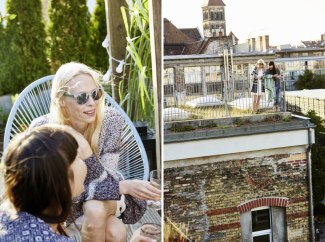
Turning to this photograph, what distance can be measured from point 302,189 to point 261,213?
16 centimetres

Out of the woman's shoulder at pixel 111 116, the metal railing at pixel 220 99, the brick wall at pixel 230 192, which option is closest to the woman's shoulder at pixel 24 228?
the woman's shoulder at pixel 111 116

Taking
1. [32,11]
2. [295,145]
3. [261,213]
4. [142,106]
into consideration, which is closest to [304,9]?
[295,145]

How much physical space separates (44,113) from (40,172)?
294 mm

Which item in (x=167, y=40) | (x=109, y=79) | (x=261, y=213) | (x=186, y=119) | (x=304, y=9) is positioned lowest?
(x=261, y=213)

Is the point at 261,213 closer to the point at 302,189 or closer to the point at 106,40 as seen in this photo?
the point at 302,189

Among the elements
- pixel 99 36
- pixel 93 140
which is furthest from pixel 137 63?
pixel 93 140

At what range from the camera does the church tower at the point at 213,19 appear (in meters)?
1.49

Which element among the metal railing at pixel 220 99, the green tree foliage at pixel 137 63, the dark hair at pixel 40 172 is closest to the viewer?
the dark hair at pixel 40 172

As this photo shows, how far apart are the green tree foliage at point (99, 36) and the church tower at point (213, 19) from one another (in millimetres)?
352

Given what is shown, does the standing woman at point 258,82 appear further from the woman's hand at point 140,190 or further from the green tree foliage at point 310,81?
the woman's hand at point 140,190

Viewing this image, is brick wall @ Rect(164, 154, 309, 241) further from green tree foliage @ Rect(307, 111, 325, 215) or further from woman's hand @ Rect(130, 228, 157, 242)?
woman's hand @ Rect(130, 228, 157, 242)

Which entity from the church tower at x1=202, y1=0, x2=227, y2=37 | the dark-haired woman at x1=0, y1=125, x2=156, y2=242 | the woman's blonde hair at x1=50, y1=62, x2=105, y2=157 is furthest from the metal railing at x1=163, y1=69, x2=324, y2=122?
the dark-haired woman at x1=0, y1=125, x2=156, y2=242

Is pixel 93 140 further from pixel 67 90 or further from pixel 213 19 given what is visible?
pixel 213 19

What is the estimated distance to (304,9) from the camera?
176cm
